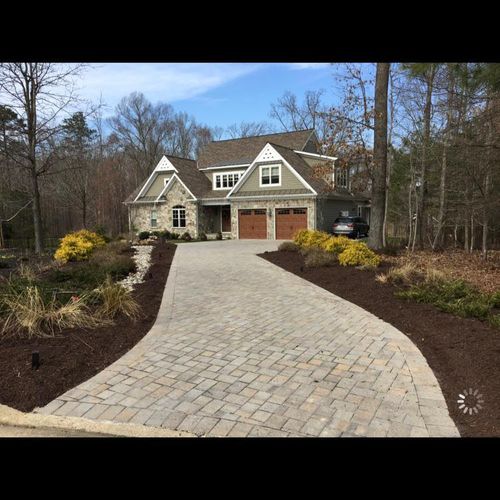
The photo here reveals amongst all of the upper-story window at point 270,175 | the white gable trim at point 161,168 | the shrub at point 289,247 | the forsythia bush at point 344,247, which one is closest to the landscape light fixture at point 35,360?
the forsythia bush at point 344,247

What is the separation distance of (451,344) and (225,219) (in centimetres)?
2547

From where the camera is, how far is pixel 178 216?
28594 mm

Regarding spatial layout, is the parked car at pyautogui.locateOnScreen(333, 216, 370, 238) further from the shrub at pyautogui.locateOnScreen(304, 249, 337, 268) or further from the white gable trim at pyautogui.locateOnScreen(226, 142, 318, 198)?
the shrub at pyautogui.locateOnScreen(304, 249, 337, 268)

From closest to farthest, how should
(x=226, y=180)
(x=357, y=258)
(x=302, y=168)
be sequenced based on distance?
(x=357, y=258) < (x=302, y=168) < (x=226, y=180)

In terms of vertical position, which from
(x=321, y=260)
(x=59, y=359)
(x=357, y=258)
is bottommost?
(x=59, y=359)

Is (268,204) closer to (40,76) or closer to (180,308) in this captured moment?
(40,76)

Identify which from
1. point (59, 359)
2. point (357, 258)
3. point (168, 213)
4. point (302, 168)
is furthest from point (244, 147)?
point (59, 359)

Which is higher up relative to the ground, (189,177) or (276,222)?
(189,177)

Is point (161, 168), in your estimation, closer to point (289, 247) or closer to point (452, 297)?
point (289, 247)

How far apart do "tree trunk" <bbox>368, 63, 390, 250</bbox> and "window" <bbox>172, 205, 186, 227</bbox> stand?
55.6 ft

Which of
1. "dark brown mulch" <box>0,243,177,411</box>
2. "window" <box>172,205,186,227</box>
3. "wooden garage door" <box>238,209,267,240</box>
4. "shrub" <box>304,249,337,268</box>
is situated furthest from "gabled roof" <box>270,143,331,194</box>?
"dark brown mulch" <box>0,243,177,411</box>

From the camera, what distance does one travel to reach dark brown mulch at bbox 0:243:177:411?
3.60m

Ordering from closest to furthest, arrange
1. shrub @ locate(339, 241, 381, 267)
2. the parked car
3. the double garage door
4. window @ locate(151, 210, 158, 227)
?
shrub @ locate(339, 241, 381, 267), the parked car, the double garage door, window @ locate(151, 210, 158, 227)
